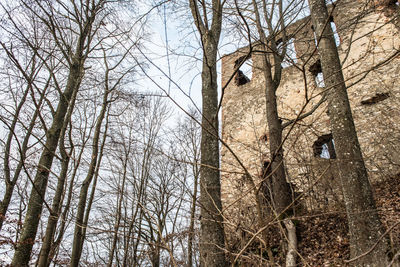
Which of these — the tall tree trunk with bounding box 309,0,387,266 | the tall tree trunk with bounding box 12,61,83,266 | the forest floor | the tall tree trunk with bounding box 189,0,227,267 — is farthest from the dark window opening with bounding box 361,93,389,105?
the tall tree trunk with bounding box 12,61,83,266

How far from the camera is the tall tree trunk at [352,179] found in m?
2.97

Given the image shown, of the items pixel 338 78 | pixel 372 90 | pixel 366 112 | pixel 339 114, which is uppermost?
pixel 372 90

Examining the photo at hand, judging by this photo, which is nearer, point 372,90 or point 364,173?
point 364,173

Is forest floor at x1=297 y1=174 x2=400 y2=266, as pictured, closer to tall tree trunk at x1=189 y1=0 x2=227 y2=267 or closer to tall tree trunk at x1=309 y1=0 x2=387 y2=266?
tall tree trunk at x1=309 y1=0 x2=387 y2=266

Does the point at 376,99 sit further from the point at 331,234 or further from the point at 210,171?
the point at 210,171

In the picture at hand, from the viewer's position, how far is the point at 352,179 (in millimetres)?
3316

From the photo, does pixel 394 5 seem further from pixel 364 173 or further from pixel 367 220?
pixel 367 220

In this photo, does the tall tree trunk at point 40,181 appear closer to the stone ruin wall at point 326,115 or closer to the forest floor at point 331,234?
the stone ruin wall at point 326,115

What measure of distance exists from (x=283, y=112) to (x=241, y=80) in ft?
9.12

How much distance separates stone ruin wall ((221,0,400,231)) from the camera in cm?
560

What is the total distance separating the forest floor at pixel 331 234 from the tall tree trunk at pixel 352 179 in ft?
2.58

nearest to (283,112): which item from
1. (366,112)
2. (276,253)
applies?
(366,112)

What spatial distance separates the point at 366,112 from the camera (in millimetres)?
7332

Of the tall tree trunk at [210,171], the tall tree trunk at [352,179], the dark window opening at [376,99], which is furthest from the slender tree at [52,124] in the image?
the dark window opening at [376,99]
